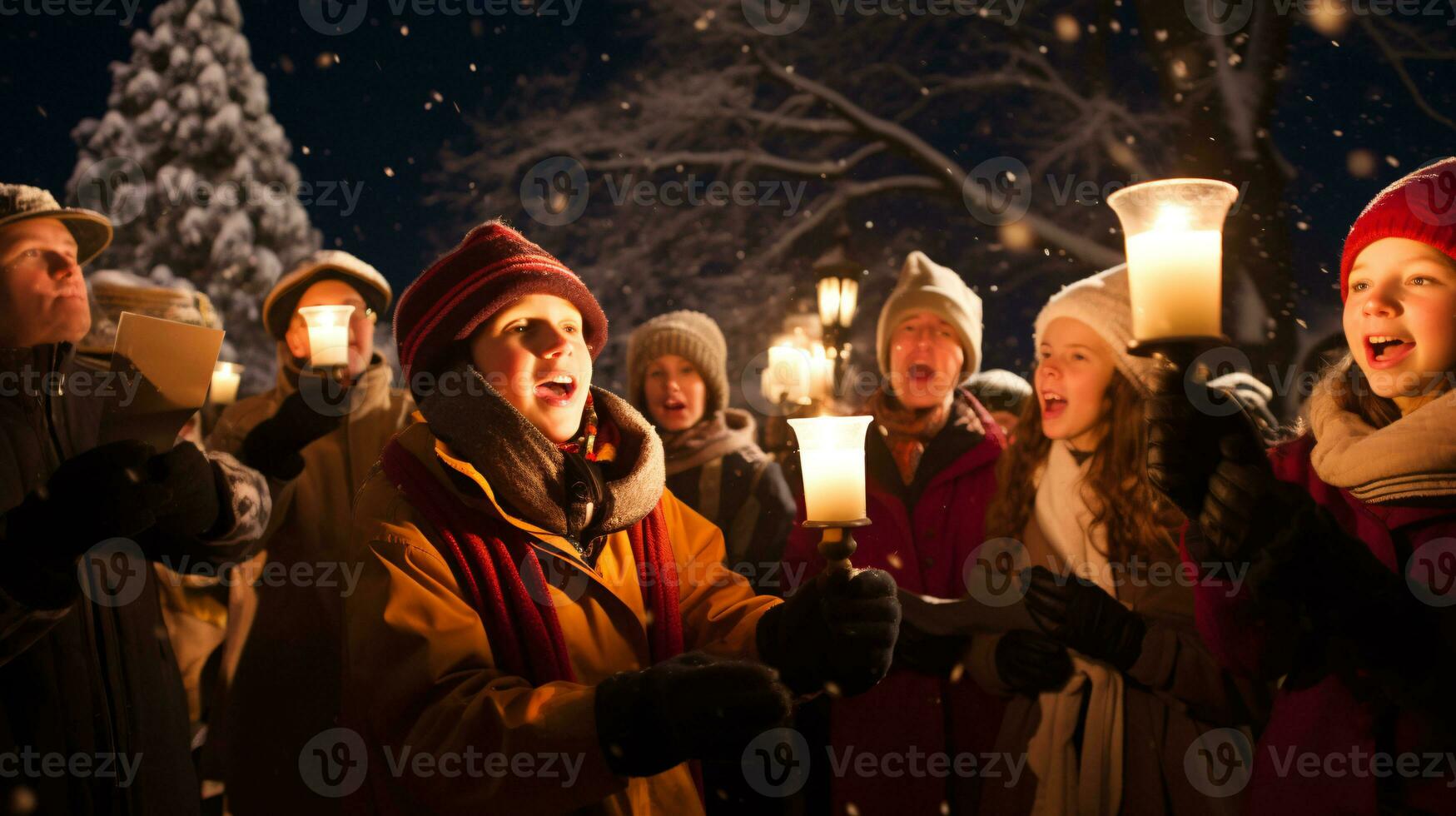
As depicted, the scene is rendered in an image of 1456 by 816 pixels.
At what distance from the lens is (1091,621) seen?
285 cm

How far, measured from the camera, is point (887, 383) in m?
4.14

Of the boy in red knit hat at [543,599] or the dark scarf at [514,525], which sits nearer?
the boy in red knit hat at [543,599]

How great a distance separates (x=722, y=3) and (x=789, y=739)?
503 inches

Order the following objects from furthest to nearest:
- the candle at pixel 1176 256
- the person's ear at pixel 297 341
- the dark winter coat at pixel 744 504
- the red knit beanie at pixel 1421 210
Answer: the dark winter coat at pixel 744 504, the person's ear at pixel 297 341, the red knit beanie at pixel 1421 210, the candle at pixel 1176 256

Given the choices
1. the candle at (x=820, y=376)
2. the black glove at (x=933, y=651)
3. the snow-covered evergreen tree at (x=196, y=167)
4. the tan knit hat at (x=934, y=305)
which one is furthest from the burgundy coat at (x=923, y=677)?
the snow-covered evergreen tree at (x=196, y=167)

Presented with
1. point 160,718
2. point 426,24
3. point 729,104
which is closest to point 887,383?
point 160,718

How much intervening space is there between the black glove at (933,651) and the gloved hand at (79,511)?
96.8 inches

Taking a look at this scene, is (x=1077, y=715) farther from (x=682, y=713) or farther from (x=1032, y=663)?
(x=682, y=713)

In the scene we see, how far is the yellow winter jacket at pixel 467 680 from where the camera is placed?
1750 mm

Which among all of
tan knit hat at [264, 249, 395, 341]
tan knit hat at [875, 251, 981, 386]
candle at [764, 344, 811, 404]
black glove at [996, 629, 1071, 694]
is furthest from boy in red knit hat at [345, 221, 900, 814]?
candle at [764, 344, 811, 404]

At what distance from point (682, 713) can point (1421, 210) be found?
2.09 meters

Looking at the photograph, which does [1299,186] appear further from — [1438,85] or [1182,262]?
[1182,262]

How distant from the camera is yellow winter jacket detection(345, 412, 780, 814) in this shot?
5.74ft

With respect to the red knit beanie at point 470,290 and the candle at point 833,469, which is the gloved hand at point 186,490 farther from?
the candle at point 833,469
